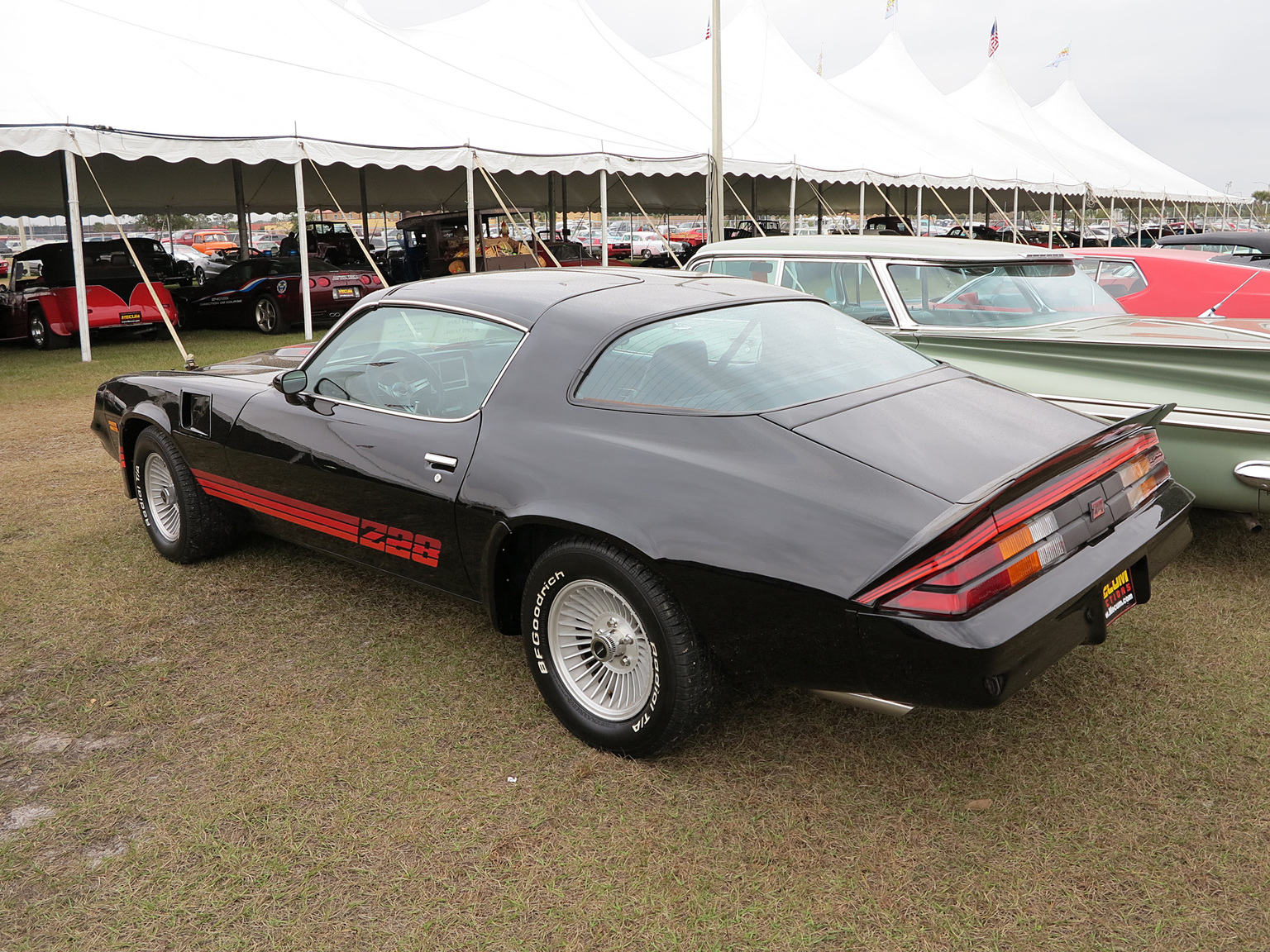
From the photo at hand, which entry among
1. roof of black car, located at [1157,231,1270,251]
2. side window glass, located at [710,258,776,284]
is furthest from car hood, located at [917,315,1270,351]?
roof of black car, located at [1157,231,1270,251]

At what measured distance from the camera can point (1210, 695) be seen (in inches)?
125

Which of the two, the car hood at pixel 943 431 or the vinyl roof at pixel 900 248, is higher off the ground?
the vinyl roof at pixel 900 248

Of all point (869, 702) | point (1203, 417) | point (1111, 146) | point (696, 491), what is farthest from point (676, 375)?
point (1111, 146)

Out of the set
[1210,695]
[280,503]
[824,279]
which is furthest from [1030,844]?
[824,279]

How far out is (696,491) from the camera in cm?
252

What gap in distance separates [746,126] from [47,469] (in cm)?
1631

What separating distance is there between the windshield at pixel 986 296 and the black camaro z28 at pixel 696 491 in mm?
1879

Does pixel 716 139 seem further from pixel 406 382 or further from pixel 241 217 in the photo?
pixel 406 382

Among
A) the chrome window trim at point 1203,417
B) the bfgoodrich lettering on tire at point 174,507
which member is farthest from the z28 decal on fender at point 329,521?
the chrome window trim at point 1203,417

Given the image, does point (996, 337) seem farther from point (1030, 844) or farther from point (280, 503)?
point (280, 503)

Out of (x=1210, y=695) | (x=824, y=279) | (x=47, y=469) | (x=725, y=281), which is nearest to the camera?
(x=1210, y=695)

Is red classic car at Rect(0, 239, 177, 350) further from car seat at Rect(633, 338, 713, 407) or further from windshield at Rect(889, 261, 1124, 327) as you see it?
car seat at Rect(633, 338, 713, 407)

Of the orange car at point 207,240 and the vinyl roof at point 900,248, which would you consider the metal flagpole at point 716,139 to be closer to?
the vinyl roof at point 900,248

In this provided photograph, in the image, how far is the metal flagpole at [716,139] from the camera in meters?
16.7
